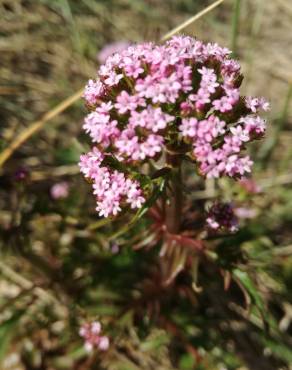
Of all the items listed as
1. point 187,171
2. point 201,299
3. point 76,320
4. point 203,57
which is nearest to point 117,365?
point 76,320

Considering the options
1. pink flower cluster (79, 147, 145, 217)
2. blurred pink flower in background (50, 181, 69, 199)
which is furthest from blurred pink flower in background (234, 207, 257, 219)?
pink flower cluster (79, 147, 145, 217)

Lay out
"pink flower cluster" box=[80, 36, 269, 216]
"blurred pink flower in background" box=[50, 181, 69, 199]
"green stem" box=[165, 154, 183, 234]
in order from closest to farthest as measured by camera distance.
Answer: "pink flower cluster" box=[80, 36, 269, 216] → "green stem" box=[165, 154, 183, 234] → "blurred pink flower in background" box=[50, 181, 69, 199]

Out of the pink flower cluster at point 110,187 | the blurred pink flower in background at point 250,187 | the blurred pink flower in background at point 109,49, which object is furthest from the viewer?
the blurred pink flower in background at point 109,49

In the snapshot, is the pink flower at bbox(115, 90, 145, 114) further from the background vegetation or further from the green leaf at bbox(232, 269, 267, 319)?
the green leaf at bbox(232, 269, 267, 319)

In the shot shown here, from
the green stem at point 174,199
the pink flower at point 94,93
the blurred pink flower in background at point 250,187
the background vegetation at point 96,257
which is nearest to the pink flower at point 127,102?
the pink flower at point 94,93

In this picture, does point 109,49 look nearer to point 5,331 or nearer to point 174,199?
point 174,199

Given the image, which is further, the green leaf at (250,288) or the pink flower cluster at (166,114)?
the green leaf at (250,288)

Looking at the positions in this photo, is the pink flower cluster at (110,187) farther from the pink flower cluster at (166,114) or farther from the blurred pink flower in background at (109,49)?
the blurred pink flower in background at (109,49)
